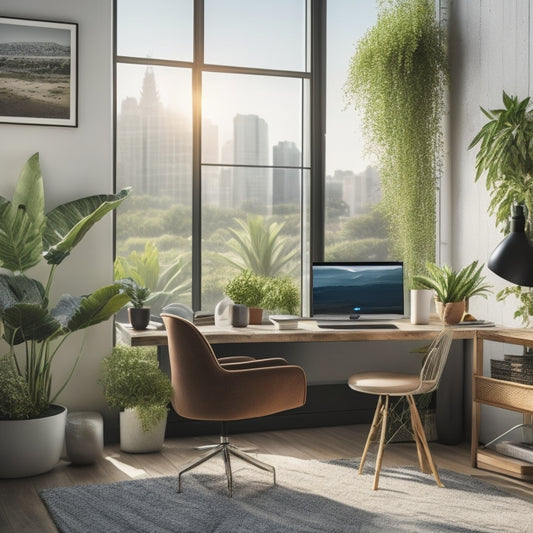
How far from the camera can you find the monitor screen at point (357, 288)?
16.5ft

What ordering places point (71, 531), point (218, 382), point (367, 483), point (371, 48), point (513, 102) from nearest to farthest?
point (71, 531)
point (218, 382)
point (367, 483)
point (513, 102)
point (371, 48)

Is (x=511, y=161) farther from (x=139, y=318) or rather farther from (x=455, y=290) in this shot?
(x=139, y=318)

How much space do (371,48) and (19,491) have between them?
3531 mm

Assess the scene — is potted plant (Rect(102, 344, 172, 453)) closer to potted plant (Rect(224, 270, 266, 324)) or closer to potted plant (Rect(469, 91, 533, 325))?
potted plant (Rect(224, 270, 266, 324))

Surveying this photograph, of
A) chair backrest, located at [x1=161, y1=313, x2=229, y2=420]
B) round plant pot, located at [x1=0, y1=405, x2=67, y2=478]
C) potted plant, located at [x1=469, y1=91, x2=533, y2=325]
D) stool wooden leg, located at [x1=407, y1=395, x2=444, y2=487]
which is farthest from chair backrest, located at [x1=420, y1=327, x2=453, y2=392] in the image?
round plant pot, located at [x1=0, y1=405, x2=67, y2=478]

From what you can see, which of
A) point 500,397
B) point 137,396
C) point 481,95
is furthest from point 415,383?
point 481,95

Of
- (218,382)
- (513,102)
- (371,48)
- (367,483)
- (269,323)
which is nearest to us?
(218,382)

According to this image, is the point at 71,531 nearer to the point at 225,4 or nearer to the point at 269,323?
the point at 269,323

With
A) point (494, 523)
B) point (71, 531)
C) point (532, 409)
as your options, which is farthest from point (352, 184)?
point (71, 531)

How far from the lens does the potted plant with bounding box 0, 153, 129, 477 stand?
4.21 meters

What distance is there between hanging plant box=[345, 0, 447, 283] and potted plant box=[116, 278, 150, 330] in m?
1.89

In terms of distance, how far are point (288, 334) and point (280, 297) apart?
0.66 meters

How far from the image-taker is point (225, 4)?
5.45 metres

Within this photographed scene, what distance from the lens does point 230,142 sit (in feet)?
18.0
